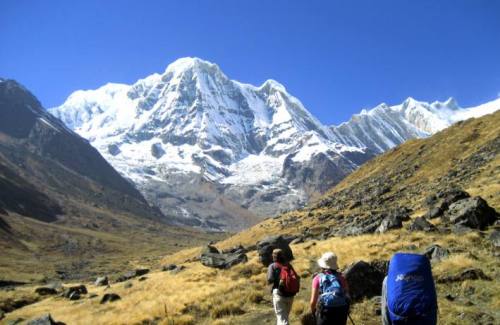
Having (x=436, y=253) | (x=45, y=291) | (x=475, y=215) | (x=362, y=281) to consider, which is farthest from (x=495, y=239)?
(x=45, y=291)

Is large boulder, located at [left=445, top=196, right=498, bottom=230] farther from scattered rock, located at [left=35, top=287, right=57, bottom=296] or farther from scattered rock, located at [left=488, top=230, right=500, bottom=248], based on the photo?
scattered rock, located at [left=35, top=287, right=57, bottom=296]

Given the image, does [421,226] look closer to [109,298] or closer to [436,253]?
[436,253]

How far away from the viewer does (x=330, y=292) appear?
10.1 meters

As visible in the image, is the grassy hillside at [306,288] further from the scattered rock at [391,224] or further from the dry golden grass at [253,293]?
the scattered rock at [391,224]

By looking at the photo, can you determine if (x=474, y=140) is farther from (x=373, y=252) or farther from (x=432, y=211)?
(x=373, y=252)

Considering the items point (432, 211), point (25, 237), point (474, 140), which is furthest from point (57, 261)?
point (432, 211)

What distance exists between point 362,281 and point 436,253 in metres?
5.56

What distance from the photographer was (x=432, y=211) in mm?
34531

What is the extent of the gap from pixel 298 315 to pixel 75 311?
1971 cm

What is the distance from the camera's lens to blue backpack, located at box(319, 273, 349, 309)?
9984mm

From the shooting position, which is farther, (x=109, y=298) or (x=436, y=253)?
(x=109, y=298)

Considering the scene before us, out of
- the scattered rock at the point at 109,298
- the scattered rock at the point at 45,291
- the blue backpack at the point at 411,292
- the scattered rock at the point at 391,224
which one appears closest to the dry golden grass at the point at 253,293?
the scattered rock at the point at 109,298

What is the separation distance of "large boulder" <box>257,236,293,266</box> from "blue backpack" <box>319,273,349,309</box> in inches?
754

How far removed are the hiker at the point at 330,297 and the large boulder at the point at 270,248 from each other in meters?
19.0
